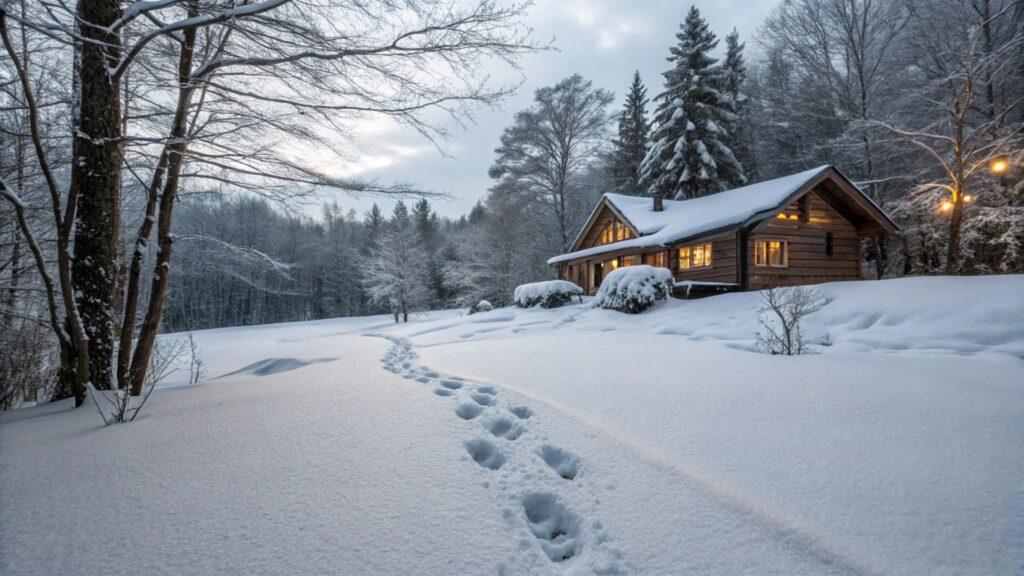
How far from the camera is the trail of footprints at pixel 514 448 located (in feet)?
6.06

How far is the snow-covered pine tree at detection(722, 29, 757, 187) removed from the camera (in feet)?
72.6

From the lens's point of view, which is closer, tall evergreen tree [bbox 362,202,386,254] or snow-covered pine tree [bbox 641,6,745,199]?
snow-covered pine tree [bbox 641,6,745,199]

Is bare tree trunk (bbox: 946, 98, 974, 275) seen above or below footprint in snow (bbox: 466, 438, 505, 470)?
above

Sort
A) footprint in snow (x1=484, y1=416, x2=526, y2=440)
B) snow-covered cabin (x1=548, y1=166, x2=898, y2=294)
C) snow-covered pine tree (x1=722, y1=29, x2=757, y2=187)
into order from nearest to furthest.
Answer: footprint in snow (x1=484, y1=416, x2=526, y2=440) < snow-covered cabin (x1=548, y1=166, x2=898, y2=294) < snow-covered pine tree (x1=722, y1=29, x2=757, y2=187)

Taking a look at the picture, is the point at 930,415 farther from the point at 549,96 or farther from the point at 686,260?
the point at 549,96

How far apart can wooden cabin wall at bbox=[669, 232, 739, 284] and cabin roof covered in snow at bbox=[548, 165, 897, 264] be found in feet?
2.47

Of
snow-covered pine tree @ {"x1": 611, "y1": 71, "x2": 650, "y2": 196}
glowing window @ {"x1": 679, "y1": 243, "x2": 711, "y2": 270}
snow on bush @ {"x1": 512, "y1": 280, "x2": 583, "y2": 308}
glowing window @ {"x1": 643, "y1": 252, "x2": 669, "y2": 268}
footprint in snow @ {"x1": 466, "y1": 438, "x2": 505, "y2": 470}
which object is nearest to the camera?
footprint in snow @ {"x1": 466, "y1": 438, "x2": 505, "y2": 470}

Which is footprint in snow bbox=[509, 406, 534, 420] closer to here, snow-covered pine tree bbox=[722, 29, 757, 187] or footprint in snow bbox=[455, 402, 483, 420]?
footprint in snow bbox=[455, 402, 483, 420]

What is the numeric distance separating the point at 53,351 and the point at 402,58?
6772mm

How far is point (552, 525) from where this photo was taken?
75.7 inches

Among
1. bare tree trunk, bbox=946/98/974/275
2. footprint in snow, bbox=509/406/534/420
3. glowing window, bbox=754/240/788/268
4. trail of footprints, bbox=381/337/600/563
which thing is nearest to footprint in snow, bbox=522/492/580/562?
trail of footprints, bbox=381/337/600/563

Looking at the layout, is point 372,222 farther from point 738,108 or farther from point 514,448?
point 514,448

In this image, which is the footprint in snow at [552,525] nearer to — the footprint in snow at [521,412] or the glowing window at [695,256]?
the footprint in snow at [521,412]

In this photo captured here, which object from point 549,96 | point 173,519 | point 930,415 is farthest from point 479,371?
point 549,96
